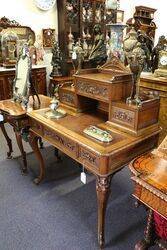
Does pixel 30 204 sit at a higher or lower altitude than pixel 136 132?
lower

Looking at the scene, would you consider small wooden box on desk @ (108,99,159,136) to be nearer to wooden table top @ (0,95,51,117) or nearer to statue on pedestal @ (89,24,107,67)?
statue on pedestal @ (89,24,107,67)

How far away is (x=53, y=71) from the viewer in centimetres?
441

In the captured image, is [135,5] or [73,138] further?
[135,5]

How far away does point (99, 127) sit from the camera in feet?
5.48

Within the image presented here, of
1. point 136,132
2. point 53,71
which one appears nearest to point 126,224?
point 136,132

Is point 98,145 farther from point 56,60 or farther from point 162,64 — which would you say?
point 56,60

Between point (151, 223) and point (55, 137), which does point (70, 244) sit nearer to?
point (151, 223)

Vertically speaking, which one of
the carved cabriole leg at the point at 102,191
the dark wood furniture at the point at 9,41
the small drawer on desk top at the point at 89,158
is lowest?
the carved cabriole leg at the point at 102,191

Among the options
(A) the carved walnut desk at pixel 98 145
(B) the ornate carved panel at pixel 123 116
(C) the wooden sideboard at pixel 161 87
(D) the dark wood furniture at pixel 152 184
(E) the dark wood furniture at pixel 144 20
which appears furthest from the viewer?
(E) the dark wood furniture at pixel 144 20

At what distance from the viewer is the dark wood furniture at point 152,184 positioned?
104cm

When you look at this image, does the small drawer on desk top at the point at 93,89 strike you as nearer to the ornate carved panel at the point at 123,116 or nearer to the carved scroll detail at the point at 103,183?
the ornate carved panel at the point at 123,116

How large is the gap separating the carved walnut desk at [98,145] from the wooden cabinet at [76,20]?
2723mm

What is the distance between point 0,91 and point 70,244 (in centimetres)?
291

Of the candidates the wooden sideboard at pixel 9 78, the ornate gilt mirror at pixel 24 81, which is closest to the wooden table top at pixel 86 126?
the ornate gilt mirror at pixel 24 81
